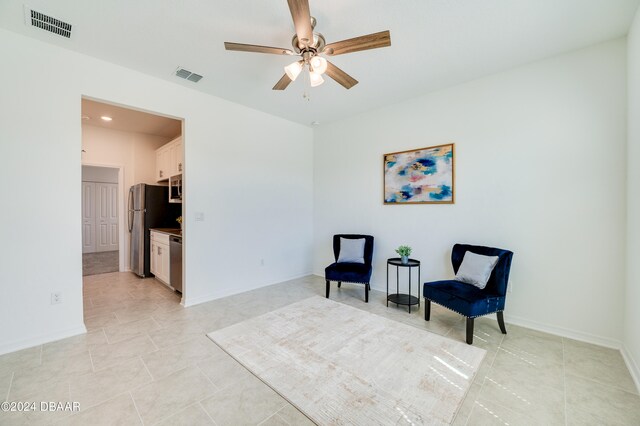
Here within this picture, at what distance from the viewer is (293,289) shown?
4.24m

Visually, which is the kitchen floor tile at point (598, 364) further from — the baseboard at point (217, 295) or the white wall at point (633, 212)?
the baseboard at point (217, 295)

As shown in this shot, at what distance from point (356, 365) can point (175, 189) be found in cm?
442

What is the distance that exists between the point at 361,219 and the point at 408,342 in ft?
7.31

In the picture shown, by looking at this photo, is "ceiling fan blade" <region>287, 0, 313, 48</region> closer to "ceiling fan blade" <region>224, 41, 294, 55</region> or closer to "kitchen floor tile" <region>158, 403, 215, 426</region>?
"ceiling fan blade" <region>224, 41, 294, 55</region>

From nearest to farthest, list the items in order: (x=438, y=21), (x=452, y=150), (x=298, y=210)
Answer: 1. (x=438, y=21)
2. (x=452, y=150)
3. (x=298, y=210)

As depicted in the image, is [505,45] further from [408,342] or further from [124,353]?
[124,353]

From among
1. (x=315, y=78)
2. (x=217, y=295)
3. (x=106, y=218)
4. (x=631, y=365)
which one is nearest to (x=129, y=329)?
(x=217, y=295)

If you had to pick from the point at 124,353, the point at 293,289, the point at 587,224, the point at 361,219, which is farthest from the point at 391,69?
the point at 124,353

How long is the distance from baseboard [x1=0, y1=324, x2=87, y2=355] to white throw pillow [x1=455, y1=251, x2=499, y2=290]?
413 cm

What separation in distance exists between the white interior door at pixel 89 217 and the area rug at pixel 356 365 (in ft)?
24.1

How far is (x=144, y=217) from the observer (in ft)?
16.1

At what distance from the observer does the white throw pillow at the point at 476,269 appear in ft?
9.06

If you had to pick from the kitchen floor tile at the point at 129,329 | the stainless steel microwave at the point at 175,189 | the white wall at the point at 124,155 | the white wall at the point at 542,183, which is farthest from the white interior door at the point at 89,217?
the white wall at the point at 542,183

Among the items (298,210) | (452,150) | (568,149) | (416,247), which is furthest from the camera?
(298,210)
